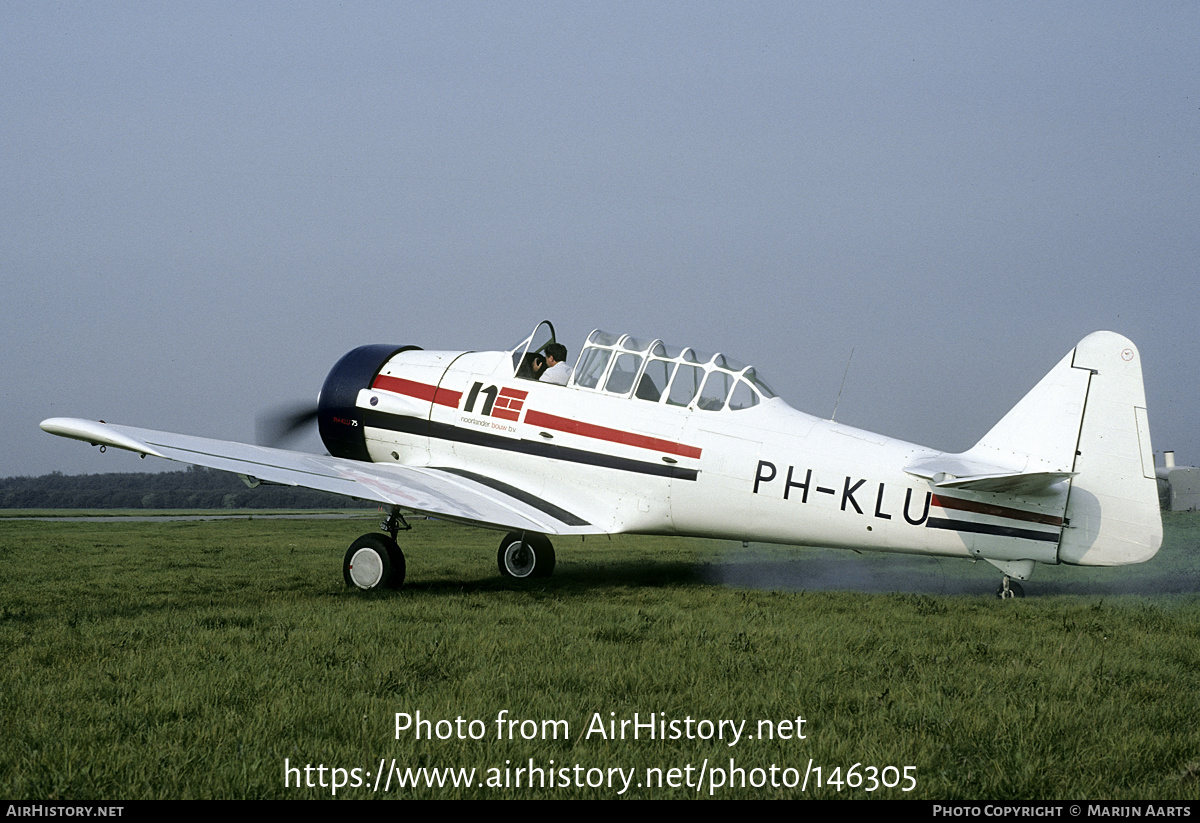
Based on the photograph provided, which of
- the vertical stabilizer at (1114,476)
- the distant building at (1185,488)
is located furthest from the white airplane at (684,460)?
the distant building at (1185,488)

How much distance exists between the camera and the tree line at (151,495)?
71.4 metres

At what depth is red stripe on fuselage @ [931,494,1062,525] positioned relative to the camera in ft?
26.2

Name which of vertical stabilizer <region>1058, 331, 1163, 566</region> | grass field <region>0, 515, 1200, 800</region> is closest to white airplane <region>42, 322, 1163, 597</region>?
vertical stabilizer <region>1058, 331, 1163, 566</region>

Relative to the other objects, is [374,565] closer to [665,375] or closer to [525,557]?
[525,557]

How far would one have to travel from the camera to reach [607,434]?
9.70 m

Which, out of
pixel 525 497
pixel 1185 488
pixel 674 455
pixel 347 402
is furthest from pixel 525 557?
pixel 1185 488

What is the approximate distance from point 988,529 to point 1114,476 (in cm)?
119

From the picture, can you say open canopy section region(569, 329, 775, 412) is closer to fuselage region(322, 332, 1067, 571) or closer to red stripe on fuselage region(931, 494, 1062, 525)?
fuselage region(322, 332, 1067, 571)

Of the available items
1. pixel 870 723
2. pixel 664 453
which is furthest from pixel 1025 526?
pixel 870 723

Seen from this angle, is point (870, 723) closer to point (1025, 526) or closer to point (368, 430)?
point (1025, 526)

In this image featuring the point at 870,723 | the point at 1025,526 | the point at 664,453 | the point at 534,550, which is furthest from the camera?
the point at 534,550

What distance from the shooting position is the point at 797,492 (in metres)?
8.64
